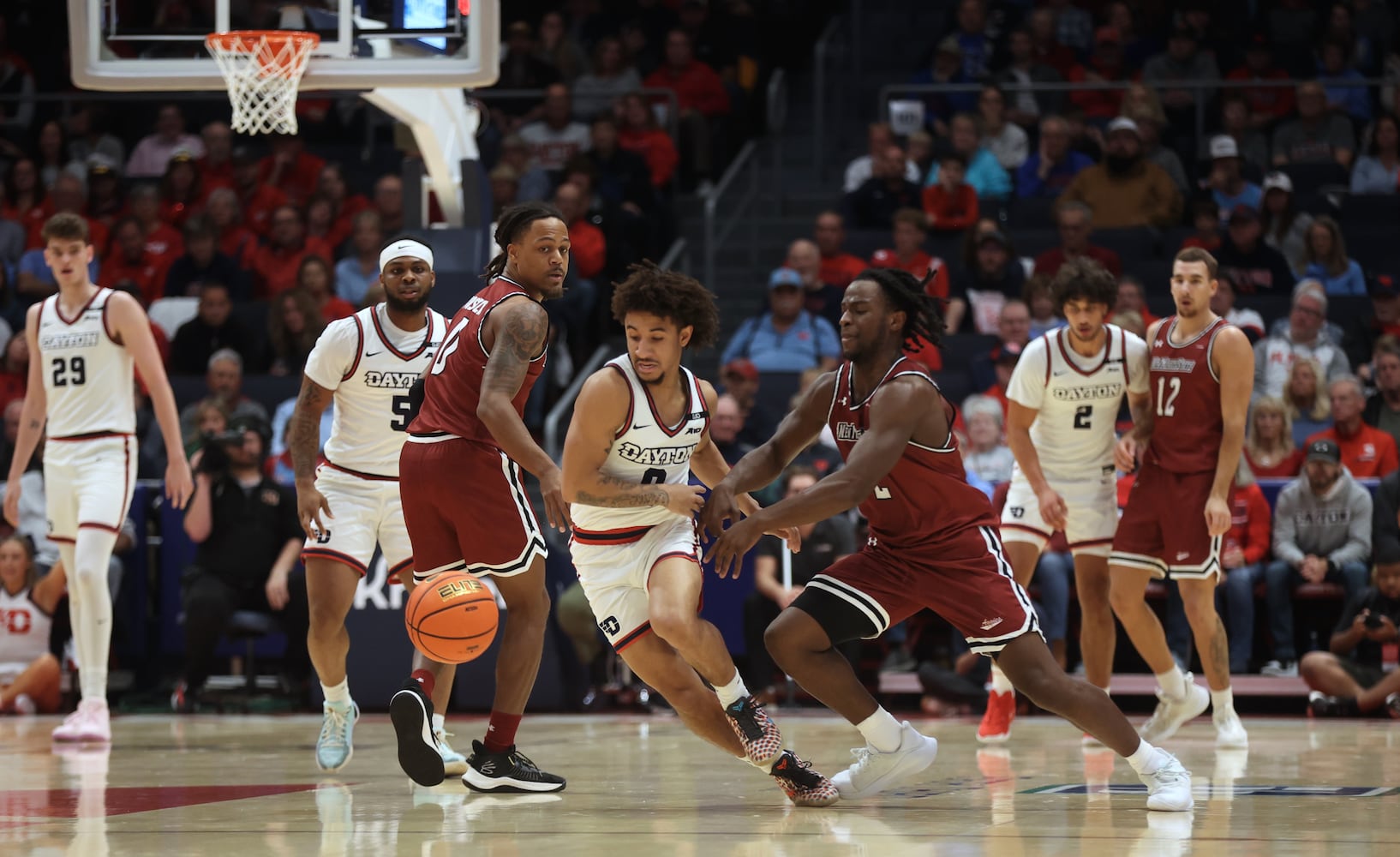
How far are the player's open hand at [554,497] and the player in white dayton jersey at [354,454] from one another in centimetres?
158

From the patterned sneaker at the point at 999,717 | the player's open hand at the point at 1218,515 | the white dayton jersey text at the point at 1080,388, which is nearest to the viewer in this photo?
the player's open hand at the point at 1218,515

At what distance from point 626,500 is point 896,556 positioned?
941 millimetres

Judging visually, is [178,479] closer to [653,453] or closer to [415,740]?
[415,740]

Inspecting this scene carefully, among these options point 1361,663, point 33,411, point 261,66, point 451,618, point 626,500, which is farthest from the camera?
→ point 1361,663

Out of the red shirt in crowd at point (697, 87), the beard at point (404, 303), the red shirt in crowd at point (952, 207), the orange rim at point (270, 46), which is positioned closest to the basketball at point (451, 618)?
the beard at point (404, 303)

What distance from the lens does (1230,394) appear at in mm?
7648

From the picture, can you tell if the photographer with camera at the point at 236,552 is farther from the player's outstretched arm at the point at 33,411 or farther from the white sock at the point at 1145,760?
the white sock at the point at 1145,760

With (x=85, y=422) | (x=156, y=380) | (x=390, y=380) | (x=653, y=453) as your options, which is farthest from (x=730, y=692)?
(x=85, y=422)

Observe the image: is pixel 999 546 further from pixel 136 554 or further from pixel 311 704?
pixel 136 554

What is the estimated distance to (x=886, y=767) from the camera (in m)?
5.91

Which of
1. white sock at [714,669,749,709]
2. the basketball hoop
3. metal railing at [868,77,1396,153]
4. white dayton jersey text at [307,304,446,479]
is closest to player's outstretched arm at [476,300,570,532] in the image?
white sock at [714,669,749,709]

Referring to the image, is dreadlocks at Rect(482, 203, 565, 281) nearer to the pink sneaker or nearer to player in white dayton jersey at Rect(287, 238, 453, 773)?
player in white dayton jersey at Rect(287, 238, 453, 773)

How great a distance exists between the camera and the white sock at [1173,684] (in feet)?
25.7

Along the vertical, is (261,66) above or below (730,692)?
above
